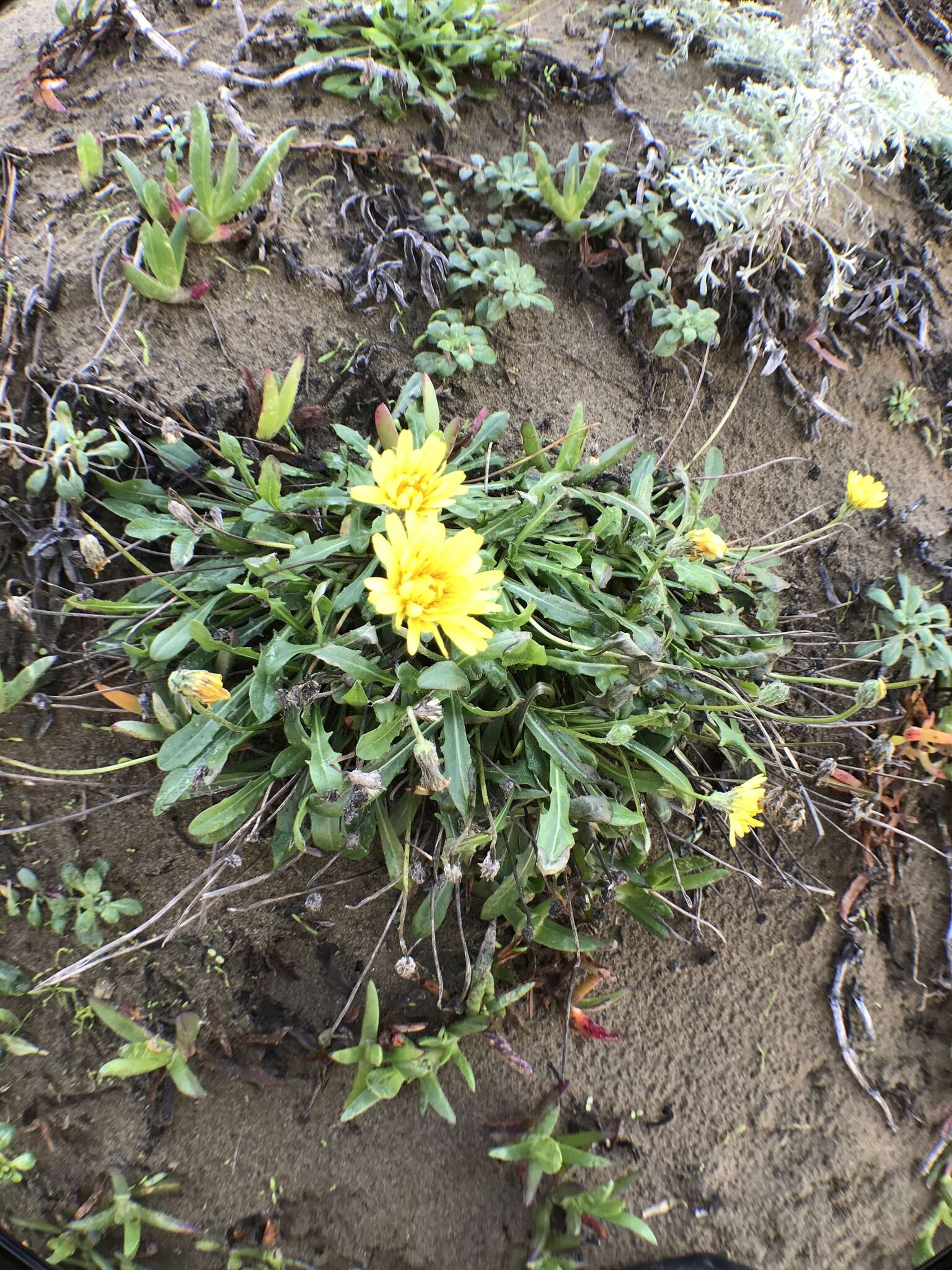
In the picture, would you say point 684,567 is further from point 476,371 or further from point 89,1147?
point 89,1147

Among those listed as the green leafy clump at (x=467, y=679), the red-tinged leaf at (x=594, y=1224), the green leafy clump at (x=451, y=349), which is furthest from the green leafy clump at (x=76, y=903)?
the green leafy clump at (x=451, y=349)

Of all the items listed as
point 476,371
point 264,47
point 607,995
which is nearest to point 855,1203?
point 607,995

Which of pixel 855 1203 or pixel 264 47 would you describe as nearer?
pixel 855 1203

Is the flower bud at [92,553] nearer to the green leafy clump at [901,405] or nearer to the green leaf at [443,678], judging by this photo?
the green leaf at [443,678]

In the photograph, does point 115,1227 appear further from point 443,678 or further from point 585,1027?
point 443,678

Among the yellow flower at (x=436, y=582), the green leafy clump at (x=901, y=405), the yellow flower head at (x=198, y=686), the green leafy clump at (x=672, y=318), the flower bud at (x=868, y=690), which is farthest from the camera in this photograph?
the green leafy clump at (x=901, y=405)

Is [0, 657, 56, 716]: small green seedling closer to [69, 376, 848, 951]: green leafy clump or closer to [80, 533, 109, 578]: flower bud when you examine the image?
[69, 376, 848, 951]: green leafy clump
